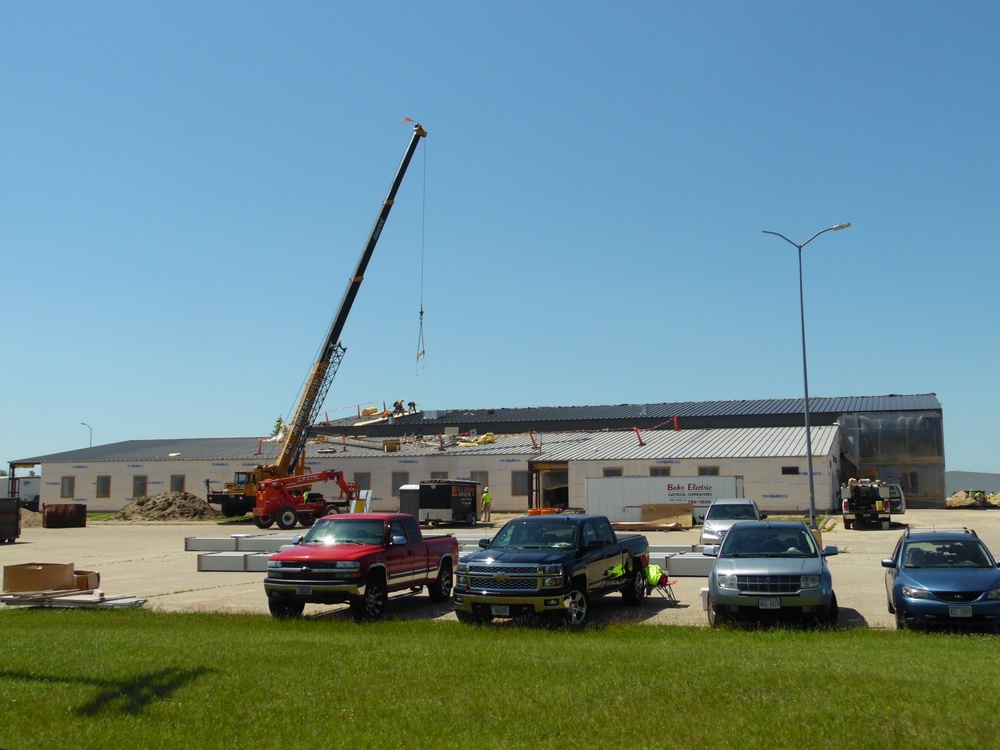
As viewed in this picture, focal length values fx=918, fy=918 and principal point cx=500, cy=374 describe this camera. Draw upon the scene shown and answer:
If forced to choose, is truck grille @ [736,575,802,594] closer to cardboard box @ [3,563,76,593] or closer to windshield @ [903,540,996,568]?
windshield @ [903,540,996,568]

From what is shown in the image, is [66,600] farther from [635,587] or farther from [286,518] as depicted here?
[286,518]

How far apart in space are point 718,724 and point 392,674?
349 centimetres

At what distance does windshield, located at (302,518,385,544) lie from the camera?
16.2 meters

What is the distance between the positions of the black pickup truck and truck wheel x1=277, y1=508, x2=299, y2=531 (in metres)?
33.0

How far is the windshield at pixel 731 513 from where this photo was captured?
27.7 m

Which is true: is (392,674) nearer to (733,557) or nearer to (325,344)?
(733,557)

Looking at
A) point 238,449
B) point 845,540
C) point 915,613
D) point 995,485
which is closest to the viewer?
point 915,613

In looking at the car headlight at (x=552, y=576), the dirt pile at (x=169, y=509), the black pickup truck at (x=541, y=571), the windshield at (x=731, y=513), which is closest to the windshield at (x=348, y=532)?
the black pickup truck at (x=541, y=571)

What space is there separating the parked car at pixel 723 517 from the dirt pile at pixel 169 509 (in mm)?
38948

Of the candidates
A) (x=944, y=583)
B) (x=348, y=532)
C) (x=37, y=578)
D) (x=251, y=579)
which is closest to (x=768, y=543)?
(x=944, y=583)

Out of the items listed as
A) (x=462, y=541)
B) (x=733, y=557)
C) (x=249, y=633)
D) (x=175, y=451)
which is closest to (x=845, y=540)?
(x=462, y=541)

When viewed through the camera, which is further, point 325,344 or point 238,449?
point 238,449

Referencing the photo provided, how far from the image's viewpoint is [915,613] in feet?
41.5

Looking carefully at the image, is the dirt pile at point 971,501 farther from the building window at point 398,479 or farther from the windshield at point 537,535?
the windshield at point 537,535
